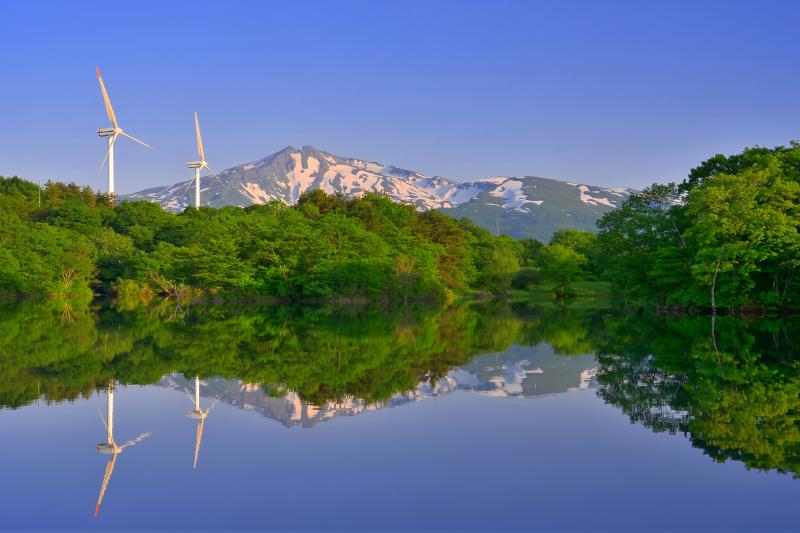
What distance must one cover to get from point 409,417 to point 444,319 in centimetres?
3250

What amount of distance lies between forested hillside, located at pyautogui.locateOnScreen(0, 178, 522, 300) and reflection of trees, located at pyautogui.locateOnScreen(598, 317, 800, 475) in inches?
1649

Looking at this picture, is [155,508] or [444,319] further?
[444,319]

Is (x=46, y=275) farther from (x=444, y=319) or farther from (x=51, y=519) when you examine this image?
(x=51, y=519)

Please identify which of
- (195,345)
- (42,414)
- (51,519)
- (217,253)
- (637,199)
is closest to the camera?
(51,519)

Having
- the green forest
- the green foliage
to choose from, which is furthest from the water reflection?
the green forest

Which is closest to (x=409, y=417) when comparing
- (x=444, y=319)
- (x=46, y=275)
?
(x=444, y=319)

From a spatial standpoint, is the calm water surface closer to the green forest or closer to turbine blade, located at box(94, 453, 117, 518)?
turbine blade, located at box(94, 453, 117, 518)

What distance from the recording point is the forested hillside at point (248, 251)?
70750mm

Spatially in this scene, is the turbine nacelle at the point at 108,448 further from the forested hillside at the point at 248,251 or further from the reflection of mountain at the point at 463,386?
the forested hillside at the point at 248,251

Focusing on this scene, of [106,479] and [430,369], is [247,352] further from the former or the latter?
[106,479]

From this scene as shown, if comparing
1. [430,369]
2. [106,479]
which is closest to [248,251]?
[430,369]

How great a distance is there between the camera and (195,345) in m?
28.2

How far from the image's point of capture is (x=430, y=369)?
21703 mm

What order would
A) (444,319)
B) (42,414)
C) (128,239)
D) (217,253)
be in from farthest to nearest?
1. (128,239)
2. (217,253)
3. (444,319)
4. (42,414)
